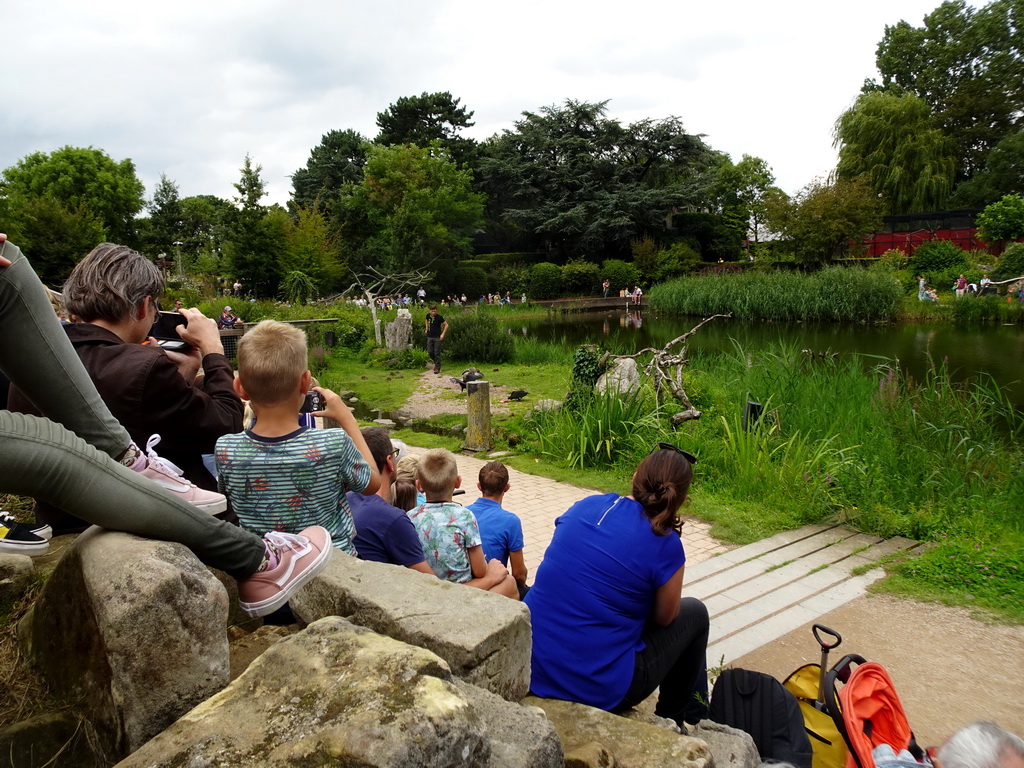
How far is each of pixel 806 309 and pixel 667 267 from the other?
14.4 m

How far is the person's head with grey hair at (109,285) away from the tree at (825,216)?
109 ft

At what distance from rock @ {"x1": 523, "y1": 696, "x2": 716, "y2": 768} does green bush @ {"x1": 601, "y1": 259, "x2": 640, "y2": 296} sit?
3609cm

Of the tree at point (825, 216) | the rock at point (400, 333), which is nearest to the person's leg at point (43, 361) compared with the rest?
the rock at point (400, 333)

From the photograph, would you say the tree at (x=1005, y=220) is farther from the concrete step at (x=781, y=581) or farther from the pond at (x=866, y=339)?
the concrete step at (x=781, y=581)

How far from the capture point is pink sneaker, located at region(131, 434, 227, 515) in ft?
5.72

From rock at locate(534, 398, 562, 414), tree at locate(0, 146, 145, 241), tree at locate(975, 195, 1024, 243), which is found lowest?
rock at locate(534, 398, 562, 414)

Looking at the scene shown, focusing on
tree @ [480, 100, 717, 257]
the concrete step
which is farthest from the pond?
tree @ [480, 100, 717, 257]

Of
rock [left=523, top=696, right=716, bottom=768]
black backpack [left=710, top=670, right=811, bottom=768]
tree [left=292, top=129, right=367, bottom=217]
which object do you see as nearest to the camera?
rock [left=523, top=696, right=716, bottom=768]

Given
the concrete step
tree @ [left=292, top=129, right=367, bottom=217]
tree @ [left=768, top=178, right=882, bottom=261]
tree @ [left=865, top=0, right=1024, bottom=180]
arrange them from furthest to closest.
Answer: tree @ [left=292, top=129, right=367, bottom=217] < tree @ [left=865, top=0, right=1024, bottom=180] < tree @ [left=768, top=178, right=882, bottom=261] < the concrete step

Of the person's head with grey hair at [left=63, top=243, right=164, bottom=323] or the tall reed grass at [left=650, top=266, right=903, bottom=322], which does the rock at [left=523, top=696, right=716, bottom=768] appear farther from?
the tall reed grass at [left=650, top=266, right=903, bottom=322]

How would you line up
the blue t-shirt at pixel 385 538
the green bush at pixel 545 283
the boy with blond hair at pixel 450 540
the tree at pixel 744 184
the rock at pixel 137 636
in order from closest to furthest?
the rock at pixel 137 636, the blue t-shirt at pixel 385 538, the boy with blond hair at pixel 450 540, the green bush at pixel 545 283, the tree at pixel 744 184

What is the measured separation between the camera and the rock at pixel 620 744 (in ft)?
A: 5.49

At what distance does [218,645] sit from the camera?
4.91 feet

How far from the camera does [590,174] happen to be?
39.4m
